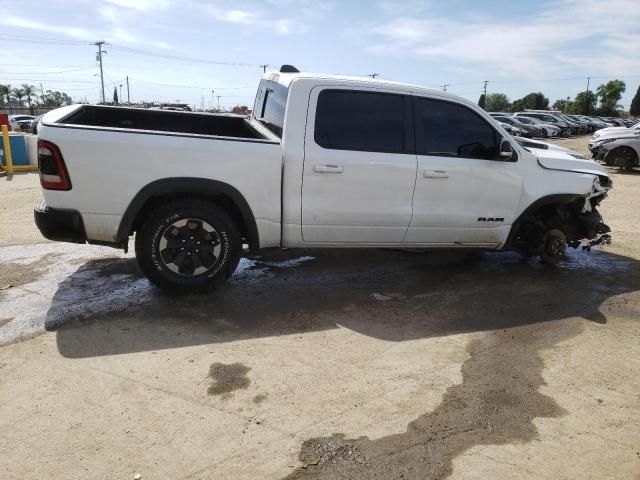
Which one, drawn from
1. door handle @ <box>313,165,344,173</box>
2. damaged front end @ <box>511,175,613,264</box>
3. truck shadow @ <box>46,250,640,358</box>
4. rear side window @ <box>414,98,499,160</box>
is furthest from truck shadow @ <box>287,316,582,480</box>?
damaged front end @ <box>511,175,613,264</box>

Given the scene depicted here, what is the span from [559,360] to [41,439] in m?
3.46

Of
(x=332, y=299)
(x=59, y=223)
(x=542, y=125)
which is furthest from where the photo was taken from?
(x=542, y=125)

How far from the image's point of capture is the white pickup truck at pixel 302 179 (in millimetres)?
4125

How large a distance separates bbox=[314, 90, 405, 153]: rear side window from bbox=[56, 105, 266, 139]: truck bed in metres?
1.01

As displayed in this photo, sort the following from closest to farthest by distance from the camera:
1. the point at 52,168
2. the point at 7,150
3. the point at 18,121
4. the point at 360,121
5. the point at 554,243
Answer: the point at 52,168 < the point at 360,121 < the point at 554,243 < the point at 7,150 < the point at 18,121

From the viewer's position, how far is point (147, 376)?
335cm

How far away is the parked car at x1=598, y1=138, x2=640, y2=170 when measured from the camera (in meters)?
16.1

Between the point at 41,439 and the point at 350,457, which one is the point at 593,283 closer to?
the point at 350,457

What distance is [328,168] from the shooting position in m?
4.54

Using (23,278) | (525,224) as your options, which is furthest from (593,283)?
(23,278)

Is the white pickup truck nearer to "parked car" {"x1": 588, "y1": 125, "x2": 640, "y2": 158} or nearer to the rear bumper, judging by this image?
the rear bumper

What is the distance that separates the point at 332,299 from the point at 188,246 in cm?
143

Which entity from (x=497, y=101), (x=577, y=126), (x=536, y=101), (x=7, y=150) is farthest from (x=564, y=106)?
(x=7, y=150)

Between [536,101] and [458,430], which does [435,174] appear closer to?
[458,430]
